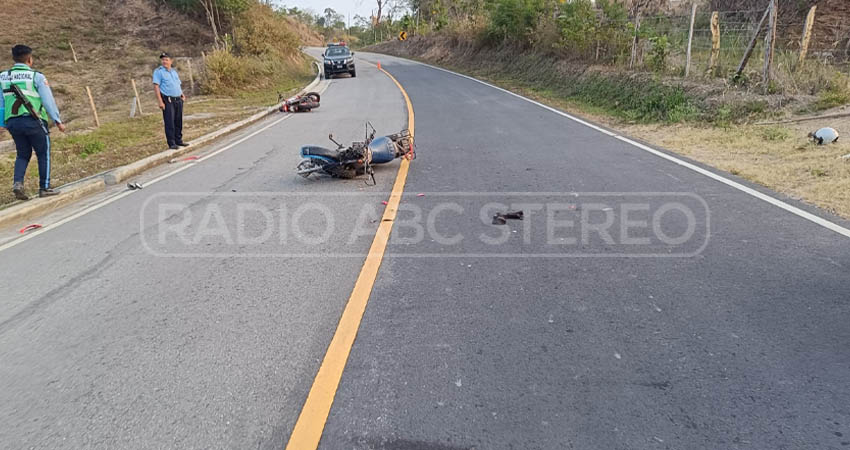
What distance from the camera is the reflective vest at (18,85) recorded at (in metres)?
6.54

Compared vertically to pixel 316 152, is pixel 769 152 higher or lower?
lower

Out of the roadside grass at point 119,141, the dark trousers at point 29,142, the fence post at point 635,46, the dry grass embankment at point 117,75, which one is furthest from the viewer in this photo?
the fence post at point 635,46

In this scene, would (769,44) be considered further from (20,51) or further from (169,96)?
(20,51)

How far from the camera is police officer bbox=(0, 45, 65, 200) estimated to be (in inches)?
258

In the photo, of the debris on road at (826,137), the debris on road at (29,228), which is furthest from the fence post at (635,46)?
the debris on road at (29,228)

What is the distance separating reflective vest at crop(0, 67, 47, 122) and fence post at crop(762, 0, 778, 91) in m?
13.4

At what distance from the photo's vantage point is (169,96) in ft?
32.0

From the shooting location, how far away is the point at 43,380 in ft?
9.82

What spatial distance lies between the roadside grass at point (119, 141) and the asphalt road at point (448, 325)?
136 inches

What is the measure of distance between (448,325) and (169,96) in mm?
8701

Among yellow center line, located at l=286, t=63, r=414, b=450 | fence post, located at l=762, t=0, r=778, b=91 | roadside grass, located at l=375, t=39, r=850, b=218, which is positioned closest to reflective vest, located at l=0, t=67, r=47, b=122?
yellow center line, located at l=286, t=63, r=414, b=450

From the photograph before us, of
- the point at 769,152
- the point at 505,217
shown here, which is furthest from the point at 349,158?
the point at 769,152

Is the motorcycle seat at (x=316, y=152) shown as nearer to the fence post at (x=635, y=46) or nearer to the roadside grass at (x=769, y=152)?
the roadside grass at (x=769, y=152)

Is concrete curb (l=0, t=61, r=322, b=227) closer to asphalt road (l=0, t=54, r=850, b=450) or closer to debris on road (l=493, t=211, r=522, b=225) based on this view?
asphalt road (l=0, t=54, r=850, b=450)
